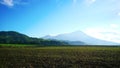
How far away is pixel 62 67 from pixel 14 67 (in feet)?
19.2

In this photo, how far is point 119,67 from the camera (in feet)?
61.4

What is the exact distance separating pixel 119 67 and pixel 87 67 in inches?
149

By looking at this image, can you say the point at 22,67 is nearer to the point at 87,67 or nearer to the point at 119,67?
the point at 87,67

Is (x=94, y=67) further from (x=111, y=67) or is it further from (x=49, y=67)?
(x=49, y=67)

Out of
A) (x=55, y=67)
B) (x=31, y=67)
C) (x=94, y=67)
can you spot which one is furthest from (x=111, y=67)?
(x=31, y=67)

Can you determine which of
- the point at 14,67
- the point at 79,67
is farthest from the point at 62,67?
the point at 14,67

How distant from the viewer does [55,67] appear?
18.8 m

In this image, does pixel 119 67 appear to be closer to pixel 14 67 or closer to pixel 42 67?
pixel 42 67

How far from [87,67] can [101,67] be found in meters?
1.69

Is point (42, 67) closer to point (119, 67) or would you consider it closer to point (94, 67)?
point (94, 67)

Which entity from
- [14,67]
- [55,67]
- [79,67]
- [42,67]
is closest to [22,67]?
[14,67]

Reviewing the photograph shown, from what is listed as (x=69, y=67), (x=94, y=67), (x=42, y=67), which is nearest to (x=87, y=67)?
(x=94, y=67)

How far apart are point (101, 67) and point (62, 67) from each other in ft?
15.4

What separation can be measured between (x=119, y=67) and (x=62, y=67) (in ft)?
22.3
